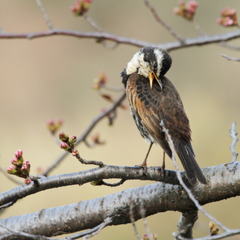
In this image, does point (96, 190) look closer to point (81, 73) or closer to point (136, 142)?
point (136, 142)

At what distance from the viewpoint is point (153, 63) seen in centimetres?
506

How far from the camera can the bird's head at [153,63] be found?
5055 mm

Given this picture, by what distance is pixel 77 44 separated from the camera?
42.6 feet

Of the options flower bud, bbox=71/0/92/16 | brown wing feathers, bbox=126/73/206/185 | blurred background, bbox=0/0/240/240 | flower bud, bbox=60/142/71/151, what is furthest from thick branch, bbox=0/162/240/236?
blurred background, bbox=0/0/240/240

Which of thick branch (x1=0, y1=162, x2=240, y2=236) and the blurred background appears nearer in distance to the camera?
thick branch (x1=0, y1=162, x2=240, y2=236)

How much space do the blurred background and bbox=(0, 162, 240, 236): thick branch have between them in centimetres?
477

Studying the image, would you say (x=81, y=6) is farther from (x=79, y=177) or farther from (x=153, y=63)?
(x=79, y=177)

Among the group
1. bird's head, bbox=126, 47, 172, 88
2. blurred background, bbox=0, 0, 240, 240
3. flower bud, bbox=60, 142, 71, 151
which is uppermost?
blurred background, bbox=0, 0, 240, 240

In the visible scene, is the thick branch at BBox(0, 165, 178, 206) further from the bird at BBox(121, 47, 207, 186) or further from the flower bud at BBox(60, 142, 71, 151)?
the bird at BBox(121, 47, 207, 186)

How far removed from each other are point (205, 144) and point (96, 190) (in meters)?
2.09

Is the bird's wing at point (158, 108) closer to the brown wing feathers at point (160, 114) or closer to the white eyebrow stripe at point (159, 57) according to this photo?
the brown wing feathers at point (160, 114)

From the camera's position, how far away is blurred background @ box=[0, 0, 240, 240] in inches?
400

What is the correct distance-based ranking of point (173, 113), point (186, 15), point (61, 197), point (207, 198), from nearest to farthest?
point (207, 198)
point (173, 113)
point (186, 15)
point (61, 197)

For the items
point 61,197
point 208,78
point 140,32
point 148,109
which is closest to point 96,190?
point 61,197
